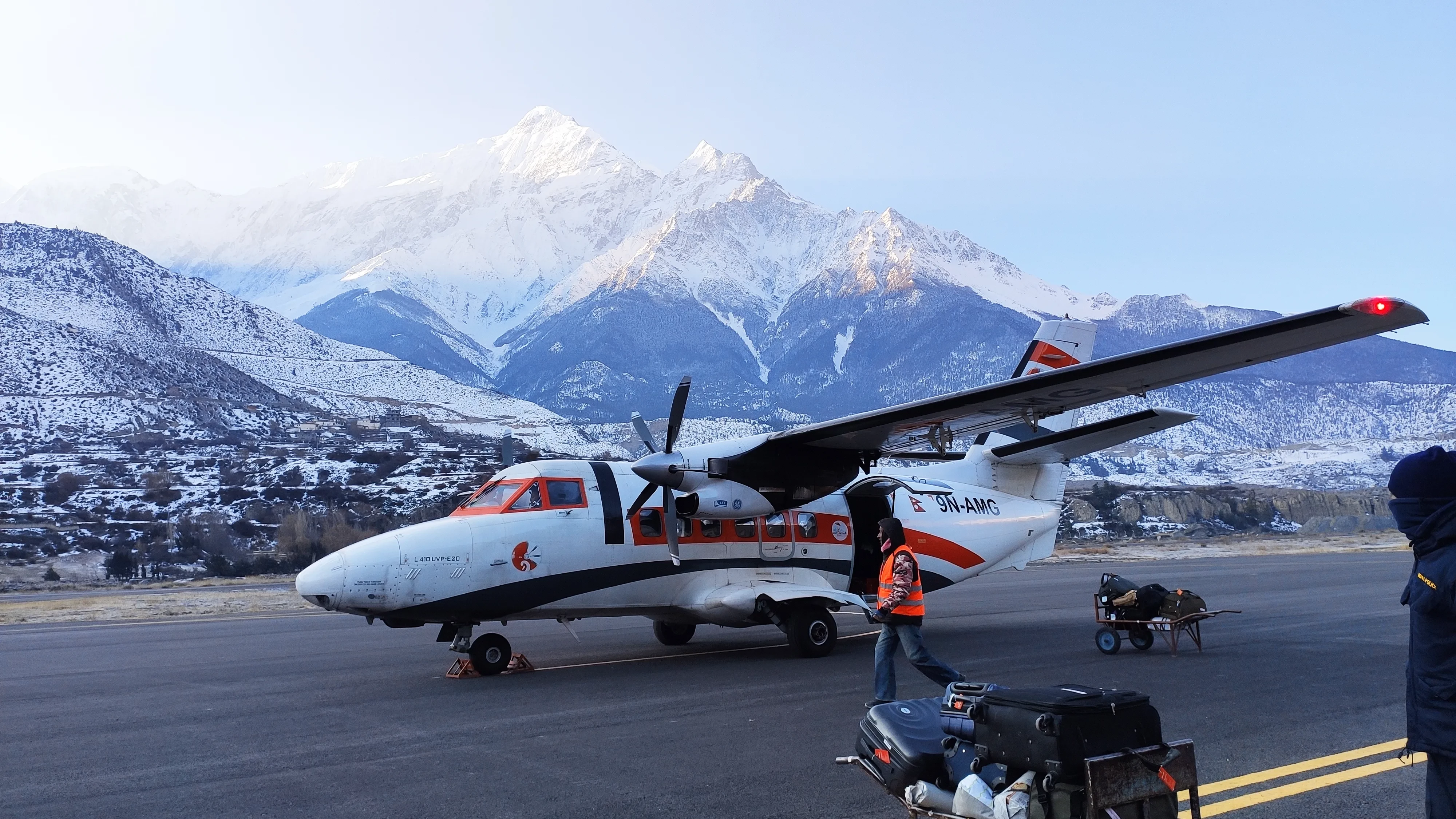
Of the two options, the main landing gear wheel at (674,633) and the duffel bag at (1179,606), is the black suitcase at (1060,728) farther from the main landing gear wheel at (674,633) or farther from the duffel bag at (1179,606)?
the main landing gear wheel at (674,633)

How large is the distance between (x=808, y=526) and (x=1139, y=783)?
36.7ft

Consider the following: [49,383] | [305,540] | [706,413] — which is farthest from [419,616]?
[706,413]

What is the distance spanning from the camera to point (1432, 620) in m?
4.18

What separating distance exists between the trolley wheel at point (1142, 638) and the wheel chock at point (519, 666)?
7.78 meters

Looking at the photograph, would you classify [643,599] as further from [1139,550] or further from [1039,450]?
[1139,550]

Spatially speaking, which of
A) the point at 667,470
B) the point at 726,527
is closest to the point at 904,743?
the point at 667,470

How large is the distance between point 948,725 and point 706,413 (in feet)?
631

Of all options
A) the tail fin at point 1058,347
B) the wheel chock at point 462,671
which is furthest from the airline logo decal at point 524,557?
the tail fin at point 1058,347

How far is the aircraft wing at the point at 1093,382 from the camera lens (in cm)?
902

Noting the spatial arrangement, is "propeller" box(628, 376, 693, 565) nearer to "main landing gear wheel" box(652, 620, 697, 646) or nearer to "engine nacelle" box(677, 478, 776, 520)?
"engine nacelle" box(677, 478, 776, 520)

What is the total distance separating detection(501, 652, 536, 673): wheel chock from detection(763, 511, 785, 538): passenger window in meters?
3.80

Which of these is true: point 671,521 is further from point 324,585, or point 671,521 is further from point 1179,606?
point 1179,606

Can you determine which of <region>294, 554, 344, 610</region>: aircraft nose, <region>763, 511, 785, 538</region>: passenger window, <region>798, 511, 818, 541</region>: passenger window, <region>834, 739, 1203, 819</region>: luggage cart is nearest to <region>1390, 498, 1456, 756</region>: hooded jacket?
<region>834, 739, 1203, 819</region>: luggage cart

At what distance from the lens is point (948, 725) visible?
499 centimetres
